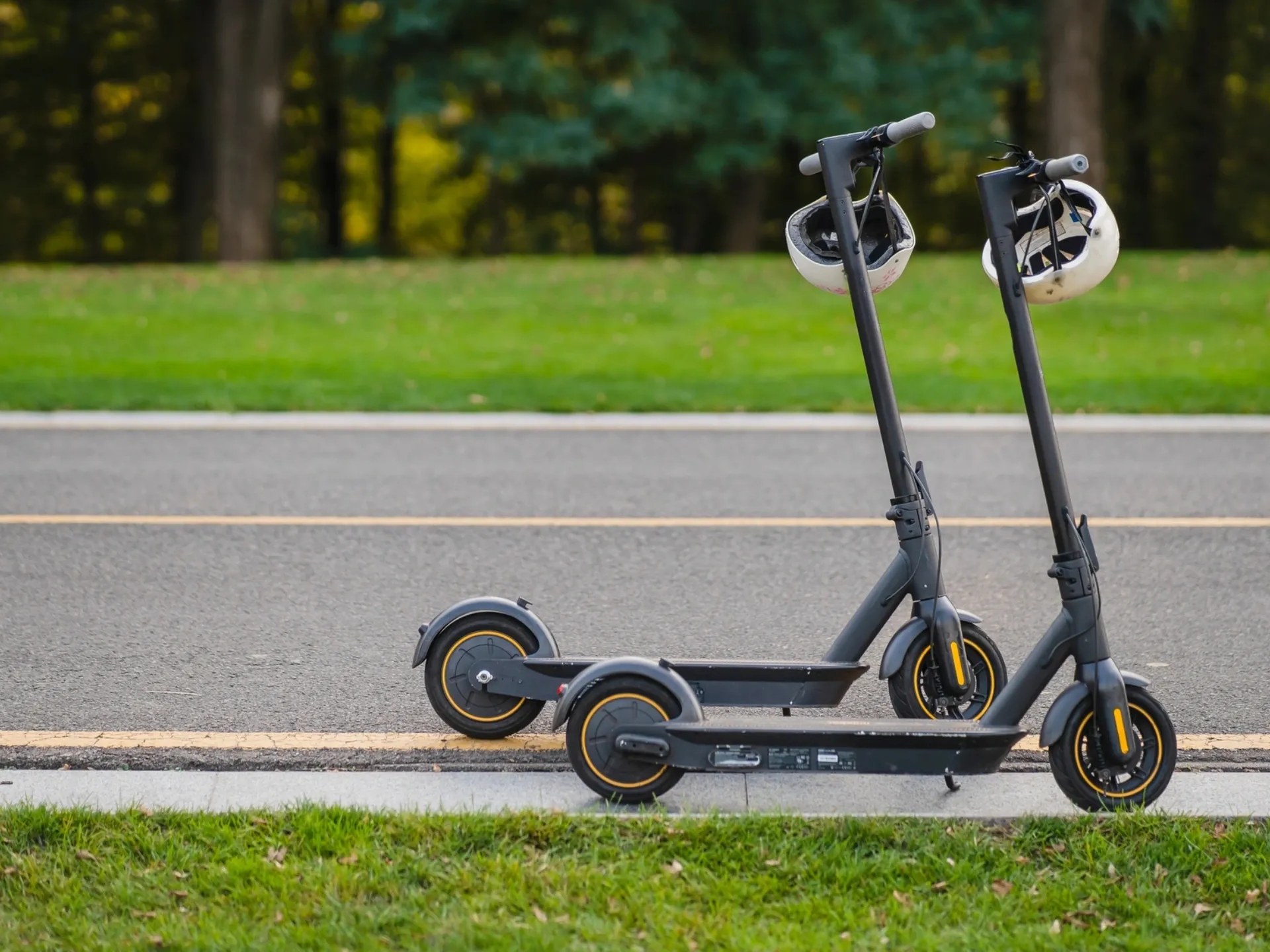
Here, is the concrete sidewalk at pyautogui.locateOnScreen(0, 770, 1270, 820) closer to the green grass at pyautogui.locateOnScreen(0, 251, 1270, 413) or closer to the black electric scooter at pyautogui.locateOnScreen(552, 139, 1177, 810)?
the black electric scooter at pyautogui.locateOnScreen(552, 139, 1177, 810)

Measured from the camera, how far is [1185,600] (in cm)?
566

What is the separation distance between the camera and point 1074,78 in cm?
2128

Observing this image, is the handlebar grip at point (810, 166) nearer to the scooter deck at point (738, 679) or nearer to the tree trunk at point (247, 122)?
the scooter deck at point (738, 679)

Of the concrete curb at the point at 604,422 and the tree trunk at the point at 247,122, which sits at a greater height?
the tree trunk at the point at 247,122

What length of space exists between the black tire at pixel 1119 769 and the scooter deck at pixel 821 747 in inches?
5.2

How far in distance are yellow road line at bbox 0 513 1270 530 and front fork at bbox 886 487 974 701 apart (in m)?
2.86

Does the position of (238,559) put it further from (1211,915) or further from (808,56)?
(808,56)

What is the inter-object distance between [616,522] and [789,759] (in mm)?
3425

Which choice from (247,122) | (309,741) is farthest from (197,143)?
(309,741)

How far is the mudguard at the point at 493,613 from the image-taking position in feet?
13.4

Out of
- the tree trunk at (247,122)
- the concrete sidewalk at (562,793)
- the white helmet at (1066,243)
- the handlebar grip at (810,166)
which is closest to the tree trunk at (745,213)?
the tree trunk at (247,122)

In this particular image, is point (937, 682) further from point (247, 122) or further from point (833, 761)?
point (247, 122)

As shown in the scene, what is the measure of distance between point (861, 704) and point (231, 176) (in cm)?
1975

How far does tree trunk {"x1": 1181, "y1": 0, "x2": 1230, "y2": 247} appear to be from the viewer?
34188 millimetres
